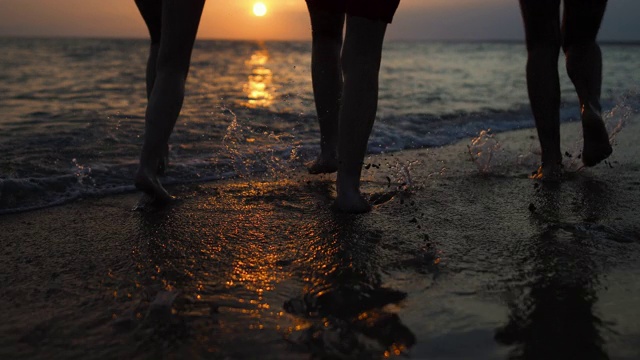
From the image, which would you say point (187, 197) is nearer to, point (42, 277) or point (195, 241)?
point (195, 241)

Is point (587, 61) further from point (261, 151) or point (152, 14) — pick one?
point (152, 14)

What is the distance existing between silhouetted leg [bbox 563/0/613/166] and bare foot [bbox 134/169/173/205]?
239 cm

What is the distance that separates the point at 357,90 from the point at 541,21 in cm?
140

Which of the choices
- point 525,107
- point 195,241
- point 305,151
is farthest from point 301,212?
point 525,107

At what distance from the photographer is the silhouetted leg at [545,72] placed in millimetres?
3195

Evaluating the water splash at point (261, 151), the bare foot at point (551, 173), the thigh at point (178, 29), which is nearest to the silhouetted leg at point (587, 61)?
the bare foot at point (551, 173)

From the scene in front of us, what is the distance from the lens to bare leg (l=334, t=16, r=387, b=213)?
8.05 ft

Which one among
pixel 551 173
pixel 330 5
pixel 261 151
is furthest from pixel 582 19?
pixel 261 151

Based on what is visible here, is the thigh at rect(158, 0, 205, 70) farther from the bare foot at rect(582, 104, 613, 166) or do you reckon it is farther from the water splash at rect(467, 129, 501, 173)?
the bare foot at rect(582, 104, 613, 166)

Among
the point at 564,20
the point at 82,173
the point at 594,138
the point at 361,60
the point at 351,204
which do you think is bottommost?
Result: the point at 82,173

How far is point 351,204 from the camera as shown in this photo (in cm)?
257

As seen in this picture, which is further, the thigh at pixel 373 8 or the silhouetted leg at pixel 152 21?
the silhouetted leg at pixel 152 21

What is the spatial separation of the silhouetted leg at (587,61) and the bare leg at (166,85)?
7.44 feet

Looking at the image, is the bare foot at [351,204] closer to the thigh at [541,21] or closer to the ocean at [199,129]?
the ocean at [199,129]
